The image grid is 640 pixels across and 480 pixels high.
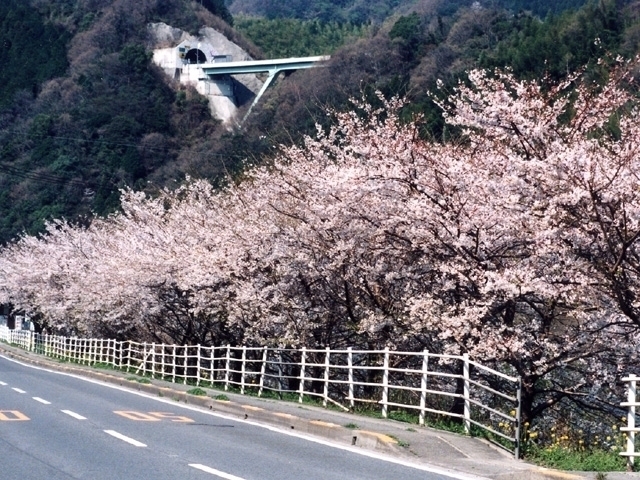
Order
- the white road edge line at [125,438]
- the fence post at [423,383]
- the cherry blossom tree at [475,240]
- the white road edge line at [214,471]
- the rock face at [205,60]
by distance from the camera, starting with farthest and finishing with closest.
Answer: the rock face at [205,60]
the fence post at [423,383]
the cherry blossom tree at [475,240]
the white road edge line at [125,438]
the white road edge line at [214,471]

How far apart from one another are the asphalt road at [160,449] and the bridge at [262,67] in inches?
3526

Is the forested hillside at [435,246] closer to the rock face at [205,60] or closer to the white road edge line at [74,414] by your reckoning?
the white road edge line at [74,414]

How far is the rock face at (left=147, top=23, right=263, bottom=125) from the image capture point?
13288 centimetres

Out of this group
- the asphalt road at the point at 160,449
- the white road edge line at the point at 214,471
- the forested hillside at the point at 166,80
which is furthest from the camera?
the forested hillside at the point at 166,80

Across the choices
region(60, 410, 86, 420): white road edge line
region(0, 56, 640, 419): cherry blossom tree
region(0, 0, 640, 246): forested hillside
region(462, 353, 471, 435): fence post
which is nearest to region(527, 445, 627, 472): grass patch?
region(462, 353, 471, 435): fence post

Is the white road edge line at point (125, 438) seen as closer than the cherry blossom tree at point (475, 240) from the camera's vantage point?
Yes

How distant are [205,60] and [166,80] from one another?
11.7 metres

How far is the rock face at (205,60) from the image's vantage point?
436 ft

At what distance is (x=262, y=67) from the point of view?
123188 mm

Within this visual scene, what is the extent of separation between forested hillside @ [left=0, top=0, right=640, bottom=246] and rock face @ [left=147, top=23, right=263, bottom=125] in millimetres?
2269

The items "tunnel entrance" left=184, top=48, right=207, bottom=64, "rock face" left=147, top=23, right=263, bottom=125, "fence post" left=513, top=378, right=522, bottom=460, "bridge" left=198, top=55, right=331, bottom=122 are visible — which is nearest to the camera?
"fence post" left=513, top=378, right=522, bottom=460

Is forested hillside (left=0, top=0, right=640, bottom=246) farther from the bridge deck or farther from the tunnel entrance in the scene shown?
the tunnel entrance

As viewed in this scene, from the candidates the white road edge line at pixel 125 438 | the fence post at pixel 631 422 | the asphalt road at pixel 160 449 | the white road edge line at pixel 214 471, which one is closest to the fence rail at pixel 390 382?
the fence post at pixel 631 422

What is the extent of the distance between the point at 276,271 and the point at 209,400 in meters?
3.83
